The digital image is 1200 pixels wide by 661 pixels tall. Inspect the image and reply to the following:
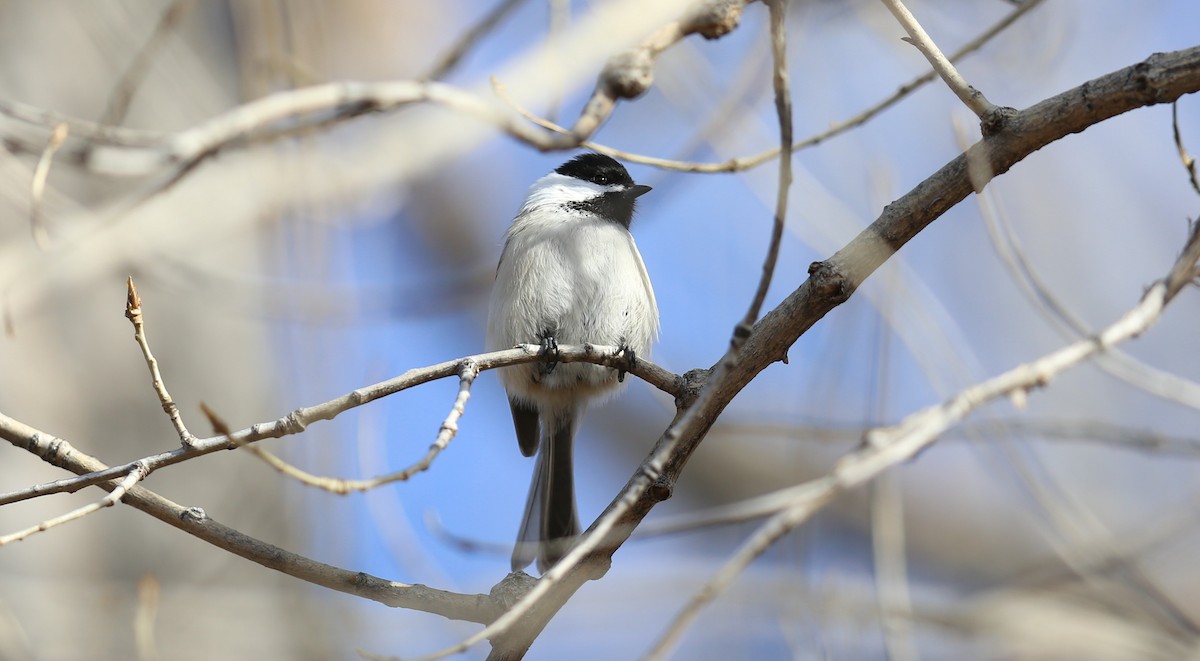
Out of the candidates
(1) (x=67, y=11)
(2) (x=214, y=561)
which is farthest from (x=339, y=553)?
(1) (x=67, y=11)

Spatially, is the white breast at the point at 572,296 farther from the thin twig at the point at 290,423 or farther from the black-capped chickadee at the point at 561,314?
the thin twig at the point at 290,423

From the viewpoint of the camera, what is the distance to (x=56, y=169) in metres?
5.20

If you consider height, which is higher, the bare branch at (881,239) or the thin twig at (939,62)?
the thin twig at (939,62)

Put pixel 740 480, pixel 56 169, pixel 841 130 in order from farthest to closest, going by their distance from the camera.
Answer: pixel 740 480 → pixel 56 169 → pixel 841 130

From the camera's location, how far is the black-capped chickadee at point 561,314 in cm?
420

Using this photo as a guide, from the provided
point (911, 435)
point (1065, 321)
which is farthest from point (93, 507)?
point (1065, 321)

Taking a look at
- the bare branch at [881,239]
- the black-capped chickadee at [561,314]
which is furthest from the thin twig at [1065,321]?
the black-capped chickadee at [561,314]

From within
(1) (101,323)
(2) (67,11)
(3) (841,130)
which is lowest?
(3) (841,130)

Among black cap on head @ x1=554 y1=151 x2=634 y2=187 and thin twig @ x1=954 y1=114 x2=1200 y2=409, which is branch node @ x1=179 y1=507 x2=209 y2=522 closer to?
thin twig @ x1=954 y1=114 x2=1200 y2=409

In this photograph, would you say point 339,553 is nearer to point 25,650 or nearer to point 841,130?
point 25,650

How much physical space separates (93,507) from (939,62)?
80.0 inches

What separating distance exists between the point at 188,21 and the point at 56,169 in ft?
5.32

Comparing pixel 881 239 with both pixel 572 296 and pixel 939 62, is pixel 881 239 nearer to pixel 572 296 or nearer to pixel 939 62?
pixel 939 62

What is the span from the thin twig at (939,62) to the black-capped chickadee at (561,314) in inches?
78.0
